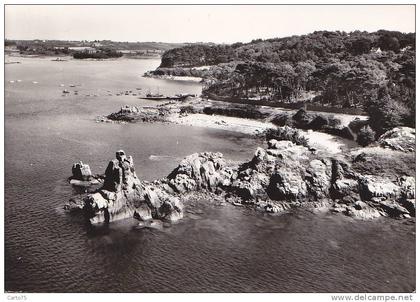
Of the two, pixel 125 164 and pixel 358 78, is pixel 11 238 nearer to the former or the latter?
pixel 125 164

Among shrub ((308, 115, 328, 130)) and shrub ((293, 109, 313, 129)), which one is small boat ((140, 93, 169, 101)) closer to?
shrub ((293, 109, 313, 129))

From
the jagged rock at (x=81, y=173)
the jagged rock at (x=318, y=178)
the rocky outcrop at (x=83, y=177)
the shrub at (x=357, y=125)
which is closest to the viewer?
the jagged rock at (x=318, y=178)

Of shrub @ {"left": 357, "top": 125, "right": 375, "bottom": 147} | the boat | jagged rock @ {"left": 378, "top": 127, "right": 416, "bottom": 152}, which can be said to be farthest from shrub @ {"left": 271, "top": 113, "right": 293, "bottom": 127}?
the boat

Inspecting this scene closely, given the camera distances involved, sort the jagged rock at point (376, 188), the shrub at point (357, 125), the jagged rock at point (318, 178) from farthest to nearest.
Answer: the shrub at point (357, 125)
the jagged rock at point (318, 178)
the jagged rock at point (376, 188)

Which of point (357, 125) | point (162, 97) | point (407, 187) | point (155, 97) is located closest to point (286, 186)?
point (407, 187)

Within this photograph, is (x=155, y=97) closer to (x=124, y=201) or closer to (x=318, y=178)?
(x=318, y=178)

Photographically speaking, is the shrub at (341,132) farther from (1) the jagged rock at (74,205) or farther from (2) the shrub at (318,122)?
(1) the jagged rock at (74,205)

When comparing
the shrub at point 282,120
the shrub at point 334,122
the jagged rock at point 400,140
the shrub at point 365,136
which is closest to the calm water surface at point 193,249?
the jagged rock at point 400,140
